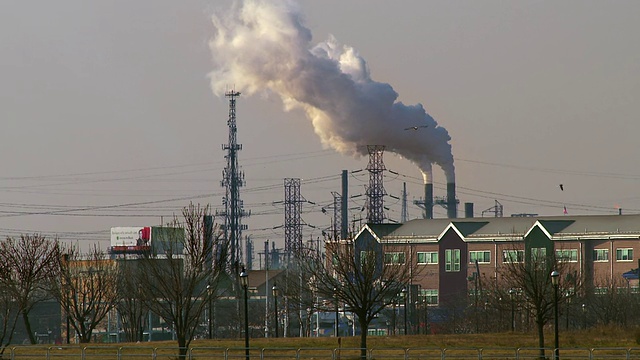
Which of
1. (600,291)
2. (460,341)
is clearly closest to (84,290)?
(460,341)

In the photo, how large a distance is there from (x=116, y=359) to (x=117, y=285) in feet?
127

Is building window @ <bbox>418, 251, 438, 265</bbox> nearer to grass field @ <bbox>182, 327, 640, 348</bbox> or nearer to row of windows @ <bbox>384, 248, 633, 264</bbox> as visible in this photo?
row of windows @ <bbox>384, 248, 633, 264</bbox>

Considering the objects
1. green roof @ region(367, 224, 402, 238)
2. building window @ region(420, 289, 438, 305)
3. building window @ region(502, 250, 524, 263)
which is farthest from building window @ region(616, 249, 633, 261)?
green roof @ region(367, 224, 402, 238)

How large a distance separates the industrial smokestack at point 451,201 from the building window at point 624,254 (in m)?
32.0

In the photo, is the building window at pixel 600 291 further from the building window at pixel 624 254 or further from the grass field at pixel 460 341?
the grass field at pixel 460 341

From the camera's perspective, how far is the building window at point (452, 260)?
139 m

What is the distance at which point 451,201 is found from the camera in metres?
158

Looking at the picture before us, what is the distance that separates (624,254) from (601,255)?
2574 millimetres

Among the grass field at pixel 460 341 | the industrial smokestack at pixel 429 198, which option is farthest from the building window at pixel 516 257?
the industrial smokestack at pixel 429 198

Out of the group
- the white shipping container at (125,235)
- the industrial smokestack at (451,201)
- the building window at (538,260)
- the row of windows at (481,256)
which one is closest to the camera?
the building window at (538,260)

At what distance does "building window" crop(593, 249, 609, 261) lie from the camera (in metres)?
128

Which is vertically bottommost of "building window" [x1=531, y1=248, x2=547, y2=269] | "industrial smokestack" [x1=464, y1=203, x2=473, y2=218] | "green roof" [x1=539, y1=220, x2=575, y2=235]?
"building window" [x1=531, y1=248, x2=547, y2=269]

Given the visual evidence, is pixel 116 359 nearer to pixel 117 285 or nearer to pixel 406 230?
pixel 117 285

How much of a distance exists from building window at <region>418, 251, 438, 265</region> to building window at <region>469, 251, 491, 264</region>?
5.00 m
